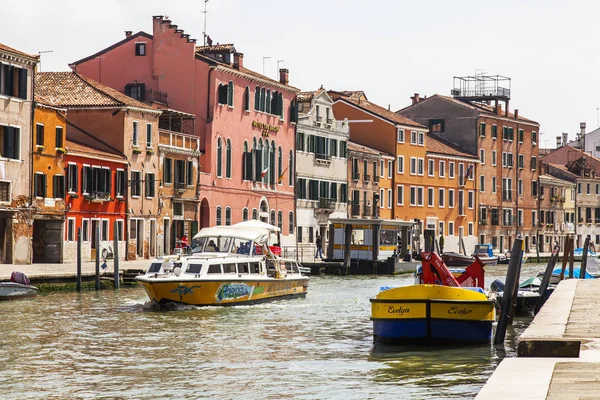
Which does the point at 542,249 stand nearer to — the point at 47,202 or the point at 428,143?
the point at 428,143

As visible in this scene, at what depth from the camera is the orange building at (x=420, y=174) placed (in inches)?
3191

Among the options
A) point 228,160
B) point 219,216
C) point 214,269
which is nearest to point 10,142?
point 214,269

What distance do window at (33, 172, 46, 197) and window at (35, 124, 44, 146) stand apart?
3.80 ft

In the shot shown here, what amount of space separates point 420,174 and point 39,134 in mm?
42403

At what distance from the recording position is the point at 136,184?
53.6 meters

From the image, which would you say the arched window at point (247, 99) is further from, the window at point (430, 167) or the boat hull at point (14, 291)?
the boat hull at point (14, 291)

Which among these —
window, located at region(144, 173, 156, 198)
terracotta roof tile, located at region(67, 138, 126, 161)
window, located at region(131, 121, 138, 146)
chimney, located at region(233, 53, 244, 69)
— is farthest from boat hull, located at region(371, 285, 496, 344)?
chimney, located at region(233, 53, 244, 69)

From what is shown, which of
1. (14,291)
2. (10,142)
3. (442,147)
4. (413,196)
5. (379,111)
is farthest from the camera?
(442,147)

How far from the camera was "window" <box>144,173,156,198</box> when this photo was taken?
54.3 m

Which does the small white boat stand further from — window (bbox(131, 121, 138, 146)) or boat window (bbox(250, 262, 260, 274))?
window (bbox(131, 121, 138, 146))

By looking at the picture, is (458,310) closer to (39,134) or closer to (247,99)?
(39,134)

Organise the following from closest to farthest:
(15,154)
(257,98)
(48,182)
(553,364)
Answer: (553,364) → (15,154) → (48,182) → (257,98)

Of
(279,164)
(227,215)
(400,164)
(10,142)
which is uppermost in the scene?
(400,164)

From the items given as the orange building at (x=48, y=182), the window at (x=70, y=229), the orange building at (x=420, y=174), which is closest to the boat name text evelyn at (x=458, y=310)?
the orange building at (x=48, y=182)
